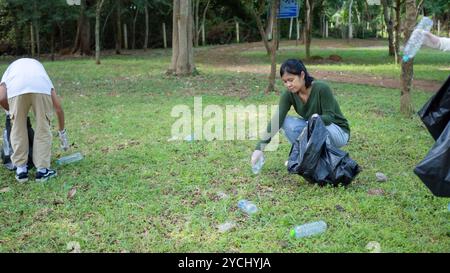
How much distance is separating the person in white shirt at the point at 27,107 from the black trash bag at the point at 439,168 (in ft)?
12.4

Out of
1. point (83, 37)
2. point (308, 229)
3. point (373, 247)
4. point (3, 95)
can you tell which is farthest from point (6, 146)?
point (83, 37)

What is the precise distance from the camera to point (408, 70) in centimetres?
823

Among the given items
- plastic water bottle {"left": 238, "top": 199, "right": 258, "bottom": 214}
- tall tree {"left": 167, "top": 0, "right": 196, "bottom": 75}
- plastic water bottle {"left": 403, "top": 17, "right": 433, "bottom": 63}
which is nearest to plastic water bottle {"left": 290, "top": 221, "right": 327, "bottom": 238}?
plastic water bottle {"left": 238, "top": 199, "right": 258, "bottom": 214}

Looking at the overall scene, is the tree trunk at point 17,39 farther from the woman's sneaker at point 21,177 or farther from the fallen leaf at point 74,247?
the fallen leaf at point 74,247

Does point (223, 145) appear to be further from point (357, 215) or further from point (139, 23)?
point (139, 23)

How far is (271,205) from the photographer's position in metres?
4.55

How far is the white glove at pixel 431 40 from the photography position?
371cm

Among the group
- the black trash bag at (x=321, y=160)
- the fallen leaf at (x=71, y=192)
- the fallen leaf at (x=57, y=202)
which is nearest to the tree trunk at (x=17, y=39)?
the fallen leaf at (x=71, y=192)

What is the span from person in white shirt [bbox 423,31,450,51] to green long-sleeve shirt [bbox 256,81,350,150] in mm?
1292

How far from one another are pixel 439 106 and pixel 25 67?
4031mm

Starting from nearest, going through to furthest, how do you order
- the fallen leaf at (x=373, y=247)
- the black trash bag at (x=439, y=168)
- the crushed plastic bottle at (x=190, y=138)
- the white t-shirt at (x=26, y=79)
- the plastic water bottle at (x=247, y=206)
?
the black trash bag at (x=439, y=168), the fallen leaf at (x=373, y=247), the plastic water bottle at (x=247, y=206), the white t-shirt at (x=26, y=79), the crushed plastic bottle at (x=190, y=138)

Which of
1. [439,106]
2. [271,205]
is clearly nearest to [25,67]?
[271,205]

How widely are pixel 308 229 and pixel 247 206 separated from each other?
0.70 meters

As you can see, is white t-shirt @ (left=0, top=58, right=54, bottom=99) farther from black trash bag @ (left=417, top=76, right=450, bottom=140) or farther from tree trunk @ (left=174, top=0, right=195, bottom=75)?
tree trunk @ (left=174, top=0, right=195, bottom=75)
